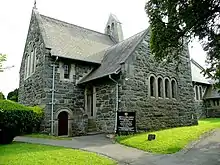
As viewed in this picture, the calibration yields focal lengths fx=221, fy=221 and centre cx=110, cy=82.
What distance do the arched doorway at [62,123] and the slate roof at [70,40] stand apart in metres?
4.81

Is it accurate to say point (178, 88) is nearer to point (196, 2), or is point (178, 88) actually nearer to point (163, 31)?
point (163, 31)

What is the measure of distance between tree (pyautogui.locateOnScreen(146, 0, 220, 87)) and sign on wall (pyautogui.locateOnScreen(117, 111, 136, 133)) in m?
4.45

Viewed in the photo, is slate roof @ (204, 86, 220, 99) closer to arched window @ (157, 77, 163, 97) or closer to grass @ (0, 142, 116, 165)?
arched window @ (157, 77, 163, 97)

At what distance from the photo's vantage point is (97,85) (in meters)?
18.3

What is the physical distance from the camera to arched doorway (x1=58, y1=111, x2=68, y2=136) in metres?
17.9

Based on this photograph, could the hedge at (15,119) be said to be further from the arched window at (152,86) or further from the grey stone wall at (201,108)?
the grey stone wall at (201,108)

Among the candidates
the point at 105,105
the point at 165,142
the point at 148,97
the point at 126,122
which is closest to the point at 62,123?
the point at 105,105

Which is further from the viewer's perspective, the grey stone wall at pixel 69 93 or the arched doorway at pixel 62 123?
the arched doorway at pixel 62 123

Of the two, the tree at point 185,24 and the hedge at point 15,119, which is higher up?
the tree at point 185,24

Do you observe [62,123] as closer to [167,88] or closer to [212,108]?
[167,88]

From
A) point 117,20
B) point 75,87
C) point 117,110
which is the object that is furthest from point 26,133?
point 117,20

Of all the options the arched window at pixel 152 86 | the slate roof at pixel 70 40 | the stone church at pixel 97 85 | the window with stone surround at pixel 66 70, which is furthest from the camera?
the slate roof at pixel 70 40

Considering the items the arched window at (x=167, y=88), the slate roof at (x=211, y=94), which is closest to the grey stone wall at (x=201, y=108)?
the slate roof at (x=211, y=94)

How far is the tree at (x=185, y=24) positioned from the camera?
1002 cm
